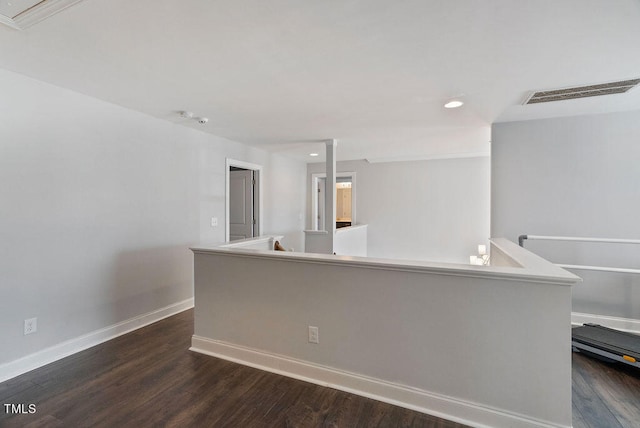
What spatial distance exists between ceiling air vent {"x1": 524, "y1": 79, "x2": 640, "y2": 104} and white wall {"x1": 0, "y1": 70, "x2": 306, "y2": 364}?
3868 mm

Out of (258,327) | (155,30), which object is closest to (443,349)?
(258,327)

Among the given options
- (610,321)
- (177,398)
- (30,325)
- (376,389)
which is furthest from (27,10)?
(610,321)

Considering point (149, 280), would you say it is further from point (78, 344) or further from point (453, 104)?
point (453, 104)

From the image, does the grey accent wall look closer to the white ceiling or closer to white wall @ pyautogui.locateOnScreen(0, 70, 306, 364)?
the white ceiling

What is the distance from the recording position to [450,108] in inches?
115

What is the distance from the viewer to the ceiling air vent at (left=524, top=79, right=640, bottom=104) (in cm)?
234

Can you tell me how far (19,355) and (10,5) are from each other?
2.46 m

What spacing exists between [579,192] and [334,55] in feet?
10.4

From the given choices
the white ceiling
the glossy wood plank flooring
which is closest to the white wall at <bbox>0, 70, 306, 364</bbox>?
the white ceiling

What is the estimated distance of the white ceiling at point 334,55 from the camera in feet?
4.87

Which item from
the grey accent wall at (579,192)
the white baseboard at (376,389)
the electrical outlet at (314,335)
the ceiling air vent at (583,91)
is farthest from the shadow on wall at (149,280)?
the ceiling air vent at (583,91)

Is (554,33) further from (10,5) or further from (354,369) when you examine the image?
(10,5)

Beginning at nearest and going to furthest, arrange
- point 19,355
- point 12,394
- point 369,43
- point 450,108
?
point 369,43, point 12,394, point 19,355, point 450,108

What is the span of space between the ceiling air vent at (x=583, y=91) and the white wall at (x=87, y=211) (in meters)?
3.87
